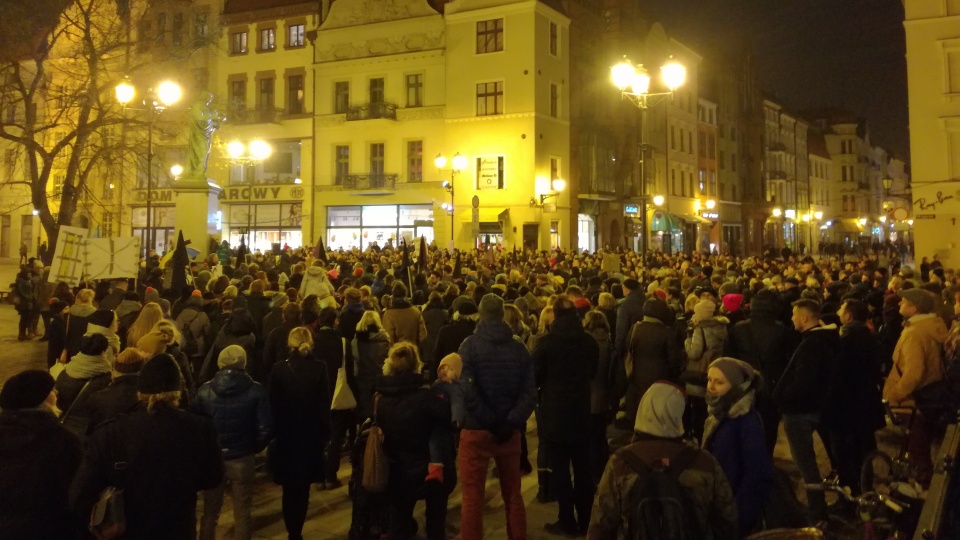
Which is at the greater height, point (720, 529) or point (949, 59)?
point (949, 59)

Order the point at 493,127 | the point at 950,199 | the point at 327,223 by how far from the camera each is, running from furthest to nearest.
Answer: the point at 327,223, the point at 493,127, the point at 950,199

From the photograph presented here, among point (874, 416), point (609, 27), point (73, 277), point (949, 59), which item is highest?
point (609, 27)

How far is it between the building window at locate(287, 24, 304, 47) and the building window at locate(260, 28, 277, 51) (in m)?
0.87

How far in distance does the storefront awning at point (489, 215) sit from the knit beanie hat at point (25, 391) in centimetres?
3321

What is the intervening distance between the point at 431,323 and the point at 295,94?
35799 millimetres

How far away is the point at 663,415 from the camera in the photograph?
338cm

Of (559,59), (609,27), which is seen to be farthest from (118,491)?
(609,27)

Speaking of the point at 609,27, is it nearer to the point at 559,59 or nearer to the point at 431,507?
the point at 559,59

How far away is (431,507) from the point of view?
529cm

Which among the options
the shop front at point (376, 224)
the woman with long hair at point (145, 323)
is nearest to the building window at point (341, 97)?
the shop front at point (376, 224)

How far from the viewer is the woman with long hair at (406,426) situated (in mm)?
5039

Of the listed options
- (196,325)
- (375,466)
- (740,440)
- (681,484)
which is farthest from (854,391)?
(196,325)

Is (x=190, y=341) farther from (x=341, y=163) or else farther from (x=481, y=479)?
(x=341, y=163)

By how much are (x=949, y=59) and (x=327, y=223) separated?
32.0 metres
